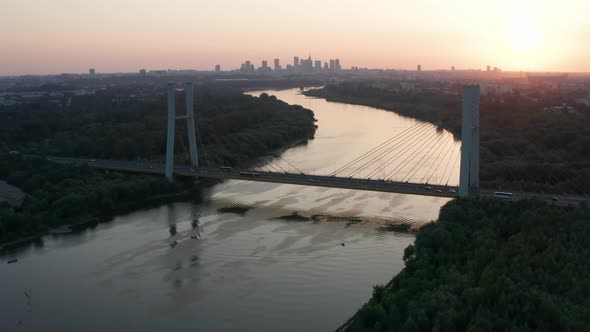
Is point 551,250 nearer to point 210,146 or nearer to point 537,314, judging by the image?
point 537,314

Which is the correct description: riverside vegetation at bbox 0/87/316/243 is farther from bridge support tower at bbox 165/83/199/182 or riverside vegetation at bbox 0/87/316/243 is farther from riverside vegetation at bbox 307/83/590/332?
riverside vegetation at bbox 307/83/590/332

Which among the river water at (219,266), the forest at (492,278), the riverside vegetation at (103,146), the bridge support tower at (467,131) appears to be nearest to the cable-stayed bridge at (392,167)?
the bridge support tower at (467,131)

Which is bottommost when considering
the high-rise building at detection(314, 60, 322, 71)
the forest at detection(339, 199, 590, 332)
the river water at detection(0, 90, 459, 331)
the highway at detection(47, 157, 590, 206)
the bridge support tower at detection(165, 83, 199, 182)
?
the river water at detection(0, 90, 459, 331)

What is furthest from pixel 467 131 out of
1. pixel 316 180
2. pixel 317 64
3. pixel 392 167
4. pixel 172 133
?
pixel 317 64

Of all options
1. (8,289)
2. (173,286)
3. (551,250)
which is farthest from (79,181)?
(551,250)

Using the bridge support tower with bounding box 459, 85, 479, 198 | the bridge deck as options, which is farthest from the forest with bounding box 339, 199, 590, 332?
the bridge deck

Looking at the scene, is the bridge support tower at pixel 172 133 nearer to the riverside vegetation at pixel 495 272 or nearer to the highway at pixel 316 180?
the highway at pixel 316 180

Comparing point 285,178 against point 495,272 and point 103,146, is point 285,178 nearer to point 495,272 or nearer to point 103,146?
point 495,272
